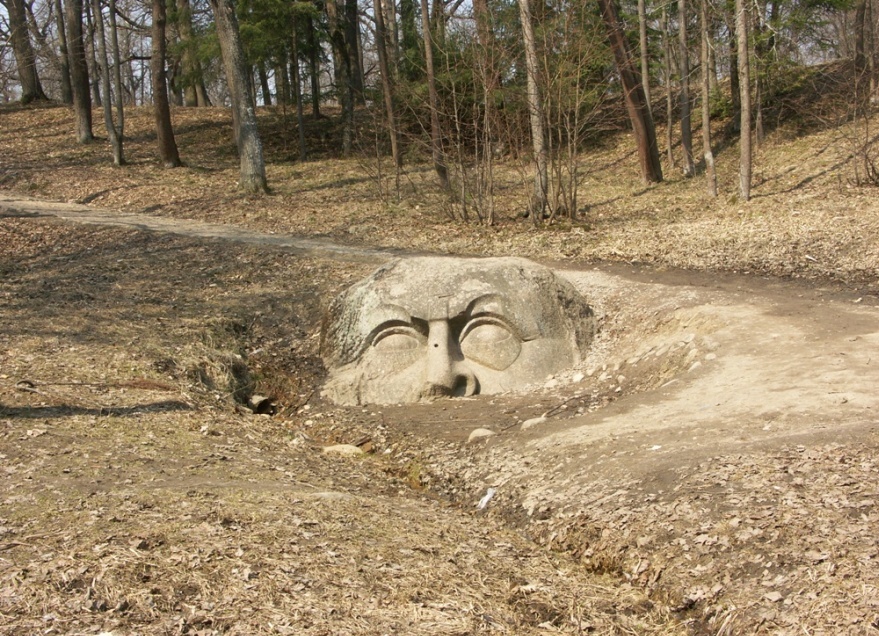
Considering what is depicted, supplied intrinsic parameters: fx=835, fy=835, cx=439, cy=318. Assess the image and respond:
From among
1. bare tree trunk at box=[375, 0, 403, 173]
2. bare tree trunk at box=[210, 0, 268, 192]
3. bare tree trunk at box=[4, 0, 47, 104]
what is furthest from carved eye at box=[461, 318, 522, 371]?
bare tree trunk at box=[4, 0, 47, 104]

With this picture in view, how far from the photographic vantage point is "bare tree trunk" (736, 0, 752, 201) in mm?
13898

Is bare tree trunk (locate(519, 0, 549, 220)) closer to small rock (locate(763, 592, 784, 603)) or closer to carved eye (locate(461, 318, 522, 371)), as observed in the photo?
carved eye (locate(461, 318, 522, 371))

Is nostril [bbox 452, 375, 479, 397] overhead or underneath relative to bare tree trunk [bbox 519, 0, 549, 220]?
underneath

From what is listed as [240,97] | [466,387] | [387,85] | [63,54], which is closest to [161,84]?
[240,97]

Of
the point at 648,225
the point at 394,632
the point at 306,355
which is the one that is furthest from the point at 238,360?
the point at 648,225

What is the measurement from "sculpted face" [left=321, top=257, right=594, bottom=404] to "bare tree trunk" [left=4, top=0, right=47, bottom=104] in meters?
21.4

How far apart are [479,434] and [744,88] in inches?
387

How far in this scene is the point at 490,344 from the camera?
28.7 ft

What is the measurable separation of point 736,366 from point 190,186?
49.3ft

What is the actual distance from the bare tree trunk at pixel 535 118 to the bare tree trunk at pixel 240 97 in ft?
21.9

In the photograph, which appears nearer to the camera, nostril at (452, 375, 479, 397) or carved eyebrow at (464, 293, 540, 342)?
nostril at (452, 375, 479, 397)

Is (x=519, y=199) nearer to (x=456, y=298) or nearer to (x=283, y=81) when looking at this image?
(x=456, y=298)

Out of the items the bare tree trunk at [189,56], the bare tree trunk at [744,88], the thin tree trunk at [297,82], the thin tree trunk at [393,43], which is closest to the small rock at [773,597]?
the bare tree trunk at [744,88]

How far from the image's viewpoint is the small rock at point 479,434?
7.36 metres
